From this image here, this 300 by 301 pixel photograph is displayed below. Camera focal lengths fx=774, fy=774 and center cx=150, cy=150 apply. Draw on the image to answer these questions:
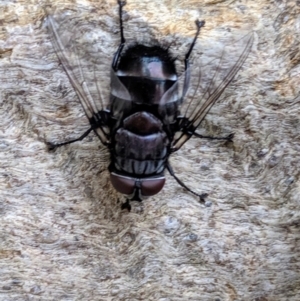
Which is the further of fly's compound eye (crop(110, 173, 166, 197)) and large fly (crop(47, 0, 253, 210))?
fly's compound eye (crop(110, 173, 166, 197))

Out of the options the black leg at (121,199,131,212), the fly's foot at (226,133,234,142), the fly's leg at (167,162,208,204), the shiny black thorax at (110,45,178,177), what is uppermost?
the shiny black thorax at (110,45,178,177)

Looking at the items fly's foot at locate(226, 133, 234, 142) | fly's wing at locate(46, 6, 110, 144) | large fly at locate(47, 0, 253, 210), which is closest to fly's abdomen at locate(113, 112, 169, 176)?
large fly at locate(47, 0, 253, 210)

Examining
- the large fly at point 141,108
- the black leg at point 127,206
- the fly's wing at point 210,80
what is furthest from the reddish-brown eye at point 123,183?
the fly's wing at point 210,80

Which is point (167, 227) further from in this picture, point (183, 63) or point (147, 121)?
point (183, 63)

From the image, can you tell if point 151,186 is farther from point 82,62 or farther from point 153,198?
point 82,62

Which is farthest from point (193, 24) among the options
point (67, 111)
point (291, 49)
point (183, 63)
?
point (67, 111)

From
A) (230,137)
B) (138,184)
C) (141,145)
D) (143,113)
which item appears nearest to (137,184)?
(138,184)

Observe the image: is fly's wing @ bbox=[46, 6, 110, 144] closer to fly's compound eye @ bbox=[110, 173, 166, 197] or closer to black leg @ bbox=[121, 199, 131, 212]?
fly's compound eye @ bbox=[110, 173, 166, 197]
